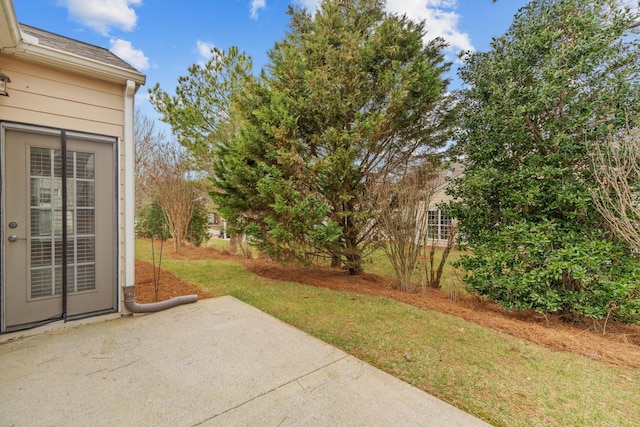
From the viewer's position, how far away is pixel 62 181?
303cm

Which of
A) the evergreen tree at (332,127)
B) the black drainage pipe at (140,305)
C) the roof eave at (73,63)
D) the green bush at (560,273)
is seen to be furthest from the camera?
the evergreen tree at (332,127)

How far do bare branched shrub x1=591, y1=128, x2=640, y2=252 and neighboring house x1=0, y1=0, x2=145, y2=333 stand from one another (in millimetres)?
5866

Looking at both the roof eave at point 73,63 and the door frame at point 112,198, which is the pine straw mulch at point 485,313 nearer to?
the door frame at point 112,198

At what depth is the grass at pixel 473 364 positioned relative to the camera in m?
1.96

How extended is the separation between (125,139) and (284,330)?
2.97 metres

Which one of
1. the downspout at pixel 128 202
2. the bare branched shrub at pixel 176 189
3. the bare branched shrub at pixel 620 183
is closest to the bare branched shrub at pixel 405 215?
the bare branched shrub at pixel 620 183

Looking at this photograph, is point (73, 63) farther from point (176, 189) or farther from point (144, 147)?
point (144, 147)

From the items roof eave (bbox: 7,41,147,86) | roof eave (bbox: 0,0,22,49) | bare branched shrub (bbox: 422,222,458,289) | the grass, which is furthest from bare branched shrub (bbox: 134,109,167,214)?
bare branched shrub (bbox: 422,222,458,289)

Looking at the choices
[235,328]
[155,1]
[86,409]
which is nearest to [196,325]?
[235,328]

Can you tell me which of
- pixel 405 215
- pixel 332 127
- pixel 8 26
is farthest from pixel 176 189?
pixel 405 215

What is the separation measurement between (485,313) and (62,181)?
5.86 metres

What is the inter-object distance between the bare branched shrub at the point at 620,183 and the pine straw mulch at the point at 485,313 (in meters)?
1.25

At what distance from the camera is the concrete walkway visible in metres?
1.79

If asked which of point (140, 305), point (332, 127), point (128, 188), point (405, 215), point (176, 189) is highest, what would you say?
point (332, 127)
